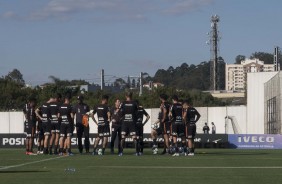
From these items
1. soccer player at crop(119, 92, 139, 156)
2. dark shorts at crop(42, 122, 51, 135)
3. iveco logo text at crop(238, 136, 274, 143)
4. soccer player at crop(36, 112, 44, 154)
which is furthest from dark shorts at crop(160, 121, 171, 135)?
iveco logo text at crop(238, 136, 274, 143)

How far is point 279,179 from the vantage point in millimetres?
15664

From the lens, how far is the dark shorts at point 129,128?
26688 millimetres

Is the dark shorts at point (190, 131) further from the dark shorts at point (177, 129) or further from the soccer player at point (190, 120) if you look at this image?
the dark shorts at point (177, 129)

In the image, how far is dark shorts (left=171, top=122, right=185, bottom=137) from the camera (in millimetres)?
27109

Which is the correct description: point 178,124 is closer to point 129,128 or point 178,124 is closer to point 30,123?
point 129,128

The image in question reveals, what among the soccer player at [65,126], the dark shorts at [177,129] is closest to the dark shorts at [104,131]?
the soccer player at [65,126]

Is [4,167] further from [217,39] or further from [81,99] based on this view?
[217,39]

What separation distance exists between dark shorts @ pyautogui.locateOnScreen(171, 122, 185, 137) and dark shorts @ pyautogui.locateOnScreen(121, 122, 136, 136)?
1374 millimetres

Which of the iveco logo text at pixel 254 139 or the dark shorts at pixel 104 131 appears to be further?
the iveco logo text at pixel 254 139

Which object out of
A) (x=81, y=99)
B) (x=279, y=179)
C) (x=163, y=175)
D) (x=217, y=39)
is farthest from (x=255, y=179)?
(x=217, y=39)

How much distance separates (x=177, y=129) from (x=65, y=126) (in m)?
3.77

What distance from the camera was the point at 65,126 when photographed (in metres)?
26.8

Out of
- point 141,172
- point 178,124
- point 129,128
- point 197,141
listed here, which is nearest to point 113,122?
point 129,128

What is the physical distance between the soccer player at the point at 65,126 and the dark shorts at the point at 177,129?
135 inches
